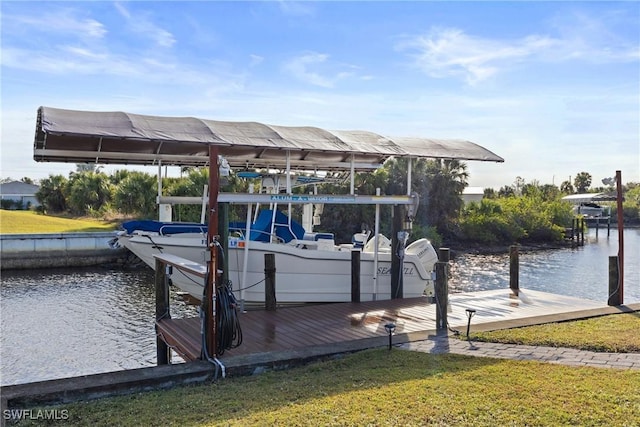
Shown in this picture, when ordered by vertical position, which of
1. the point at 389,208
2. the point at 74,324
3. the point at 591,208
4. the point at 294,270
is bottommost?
the point at 74,324

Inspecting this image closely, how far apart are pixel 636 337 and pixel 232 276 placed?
7.21m

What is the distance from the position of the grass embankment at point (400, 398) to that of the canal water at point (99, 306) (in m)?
5.20

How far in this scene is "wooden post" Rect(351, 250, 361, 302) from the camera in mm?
A: 11193

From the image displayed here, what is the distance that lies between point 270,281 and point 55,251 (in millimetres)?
17581

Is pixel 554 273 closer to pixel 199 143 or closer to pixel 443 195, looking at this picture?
pixel 443 195

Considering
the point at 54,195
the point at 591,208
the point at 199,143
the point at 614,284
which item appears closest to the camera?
the point at 199,143

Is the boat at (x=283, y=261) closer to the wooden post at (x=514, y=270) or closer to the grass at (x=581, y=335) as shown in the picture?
the wooden post at (x=514, y=270)

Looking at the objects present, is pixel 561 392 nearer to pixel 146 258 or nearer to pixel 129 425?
pixel 129 425

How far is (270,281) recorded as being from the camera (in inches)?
396

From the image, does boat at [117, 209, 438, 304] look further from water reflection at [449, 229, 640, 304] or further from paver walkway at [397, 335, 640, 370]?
water reflection at [449, 229, 640, 304]

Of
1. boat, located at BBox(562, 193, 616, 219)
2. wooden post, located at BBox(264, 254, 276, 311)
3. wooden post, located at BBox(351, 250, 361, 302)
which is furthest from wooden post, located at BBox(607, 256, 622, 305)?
boat, located at BBox(562, 193, 616, 219)

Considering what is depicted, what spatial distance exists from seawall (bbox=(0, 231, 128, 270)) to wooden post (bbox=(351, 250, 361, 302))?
1471cm

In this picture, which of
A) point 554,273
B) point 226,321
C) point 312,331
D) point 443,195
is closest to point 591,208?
point 443,195

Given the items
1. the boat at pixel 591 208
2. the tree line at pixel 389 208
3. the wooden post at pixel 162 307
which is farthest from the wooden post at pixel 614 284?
the boat at pixel 591 208
